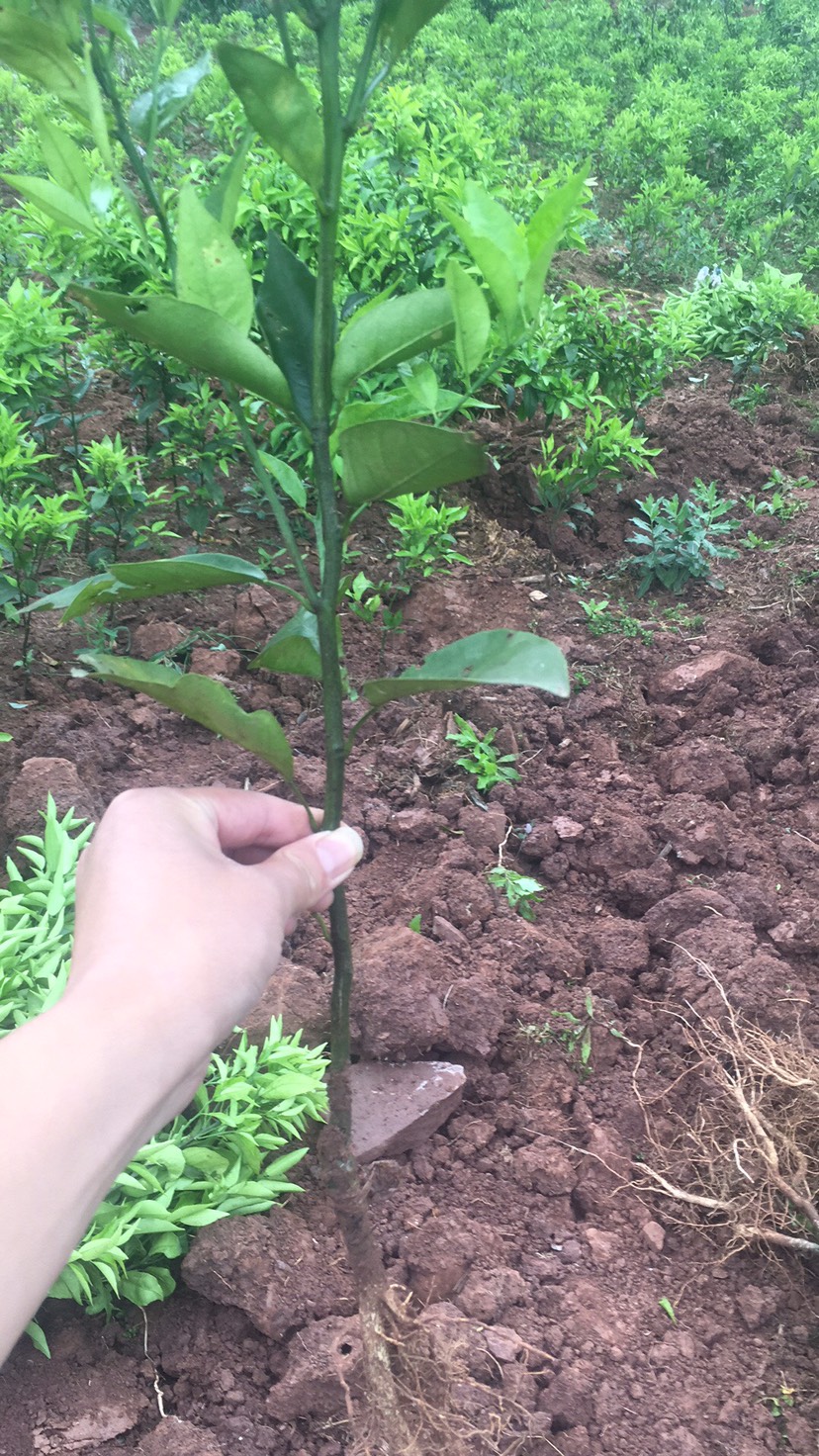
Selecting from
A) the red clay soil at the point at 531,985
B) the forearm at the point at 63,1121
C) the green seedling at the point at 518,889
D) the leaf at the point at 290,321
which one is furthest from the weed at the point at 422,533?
the forearm at the point at 63,1121

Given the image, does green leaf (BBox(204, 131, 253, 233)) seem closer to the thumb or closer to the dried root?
the thumb

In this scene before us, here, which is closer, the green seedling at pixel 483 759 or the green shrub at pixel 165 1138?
the green shrub at pixel 165 1138

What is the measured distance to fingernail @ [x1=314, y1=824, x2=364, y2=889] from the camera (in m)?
1.27

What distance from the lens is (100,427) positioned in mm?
3555

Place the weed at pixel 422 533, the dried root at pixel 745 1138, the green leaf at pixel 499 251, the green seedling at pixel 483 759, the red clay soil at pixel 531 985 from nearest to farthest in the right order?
the green leaf at pixel 499 251 → the red clay soil at pixel 531 985 → the dried root at pixel 745 1138 → the green seedling at pixel 483 759 → the weed at pixel 422 533

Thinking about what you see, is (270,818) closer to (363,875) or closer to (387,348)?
(387,348)

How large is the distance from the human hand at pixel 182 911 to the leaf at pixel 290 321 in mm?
509

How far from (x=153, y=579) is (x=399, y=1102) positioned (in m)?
1.21

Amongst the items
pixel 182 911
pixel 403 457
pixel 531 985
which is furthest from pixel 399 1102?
pixel 403 457

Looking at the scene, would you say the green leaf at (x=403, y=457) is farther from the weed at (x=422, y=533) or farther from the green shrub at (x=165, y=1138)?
the weed at (x=422, y=533)

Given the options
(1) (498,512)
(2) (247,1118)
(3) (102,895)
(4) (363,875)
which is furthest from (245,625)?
(3) (102,895)

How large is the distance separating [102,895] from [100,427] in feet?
9.26

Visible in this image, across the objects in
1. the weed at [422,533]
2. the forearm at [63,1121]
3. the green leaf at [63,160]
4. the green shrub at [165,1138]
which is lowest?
the green shrub at [165,1138]

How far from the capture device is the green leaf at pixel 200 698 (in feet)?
3.51
